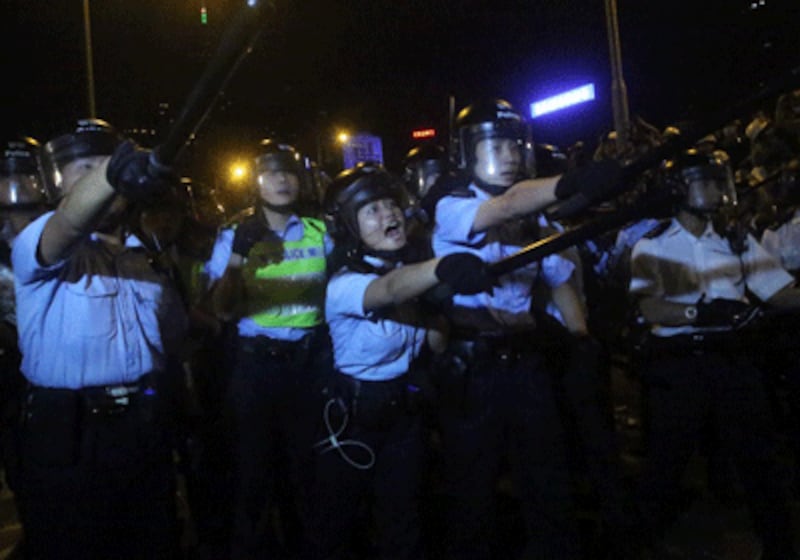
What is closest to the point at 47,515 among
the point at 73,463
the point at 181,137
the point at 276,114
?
the point at 73,463

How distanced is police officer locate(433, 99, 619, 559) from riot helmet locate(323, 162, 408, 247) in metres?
0.30

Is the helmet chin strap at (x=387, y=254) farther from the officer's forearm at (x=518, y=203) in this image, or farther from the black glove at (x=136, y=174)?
the black glove at (x=136, y=174)

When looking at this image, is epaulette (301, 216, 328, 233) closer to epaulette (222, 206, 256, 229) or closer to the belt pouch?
epaulette (222, 206, 256, 229)

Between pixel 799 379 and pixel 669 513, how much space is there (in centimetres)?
147

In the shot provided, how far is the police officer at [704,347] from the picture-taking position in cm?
337

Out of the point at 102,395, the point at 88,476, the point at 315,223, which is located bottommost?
the point at 88,476

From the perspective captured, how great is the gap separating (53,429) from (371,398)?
4.54 feet

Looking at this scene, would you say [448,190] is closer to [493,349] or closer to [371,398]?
[493,349]

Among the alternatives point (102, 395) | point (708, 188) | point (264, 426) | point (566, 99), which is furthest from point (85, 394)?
point (566, 99)

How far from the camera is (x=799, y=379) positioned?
4.46m

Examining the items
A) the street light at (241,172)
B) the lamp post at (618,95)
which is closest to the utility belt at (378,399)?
the street light at (241,172)

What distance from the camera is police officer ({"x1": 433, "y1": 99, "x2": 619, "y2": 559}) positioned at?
3.09 meters

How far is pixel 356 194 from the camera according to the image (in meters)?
3.13

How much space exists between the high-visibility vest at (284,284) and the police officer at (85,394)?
136 centimetres
